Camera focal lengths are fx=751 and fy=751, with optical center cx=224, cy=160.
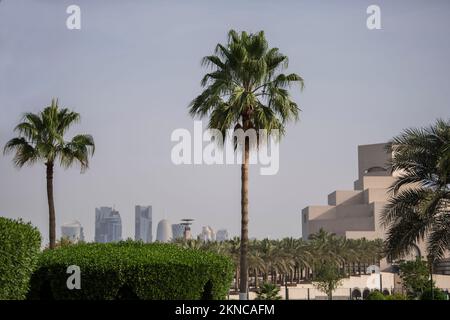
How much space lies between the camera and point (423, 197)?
27.0 m

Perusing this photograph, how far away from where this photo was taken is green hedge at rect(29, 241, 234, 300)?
20734 mm

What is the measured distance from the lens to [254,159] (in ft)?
87.9

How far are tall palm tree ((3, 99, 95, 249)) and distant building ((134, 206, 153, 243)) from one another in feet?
9.67

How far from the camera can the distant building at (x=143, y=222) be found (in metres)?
28.7

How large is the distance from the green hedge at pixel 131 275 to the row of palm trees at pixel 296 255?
46.7 meters

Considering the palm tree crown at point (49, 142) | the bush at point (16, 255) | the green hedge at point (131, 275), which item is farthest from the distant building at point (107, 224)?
the bush at point (16, 255)

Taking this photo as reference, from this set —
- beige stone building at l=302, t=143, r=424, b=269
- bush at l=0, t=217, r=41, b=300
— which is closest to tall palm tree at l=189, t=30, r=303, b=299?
bush at l=0, t=217, r=41, b=300

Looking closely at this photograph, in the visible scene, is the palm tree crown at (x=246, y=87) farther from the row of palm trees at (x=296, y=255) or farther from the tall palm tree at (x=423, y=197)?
the row of palm trees at (x=296, y=255)

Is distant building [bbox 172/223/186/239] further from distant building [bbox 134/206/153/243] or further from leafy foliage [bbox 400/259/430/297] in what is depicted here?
distant building [bbox 134/206/153/243]

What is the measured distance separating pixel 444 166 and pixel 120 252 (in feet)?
37.1

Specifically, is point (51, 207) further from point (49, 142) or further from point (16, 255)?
point (16, 255)

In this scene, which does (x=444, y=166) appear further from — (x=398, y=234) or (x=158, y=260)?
(x=158, y=260)

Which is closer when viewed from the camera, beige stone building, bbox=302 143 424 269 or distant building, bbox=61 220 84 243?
distant building, bbox=61 220 84 243

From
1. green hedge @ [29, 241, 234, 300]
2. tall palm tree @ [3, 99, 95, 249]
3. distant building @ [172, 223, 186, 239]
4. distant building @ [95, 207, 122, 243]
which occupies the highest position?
tall palm tree @ [3, 99, 95, 249]
